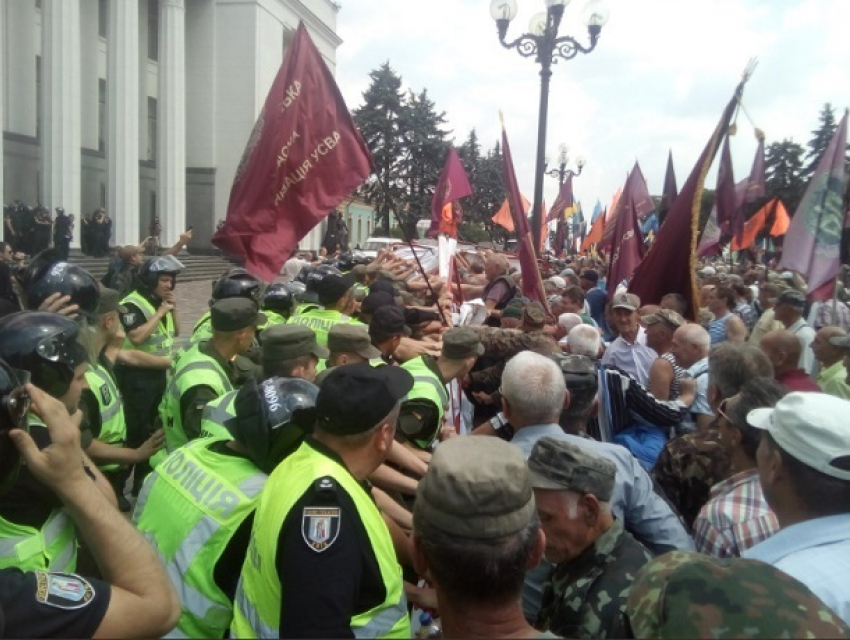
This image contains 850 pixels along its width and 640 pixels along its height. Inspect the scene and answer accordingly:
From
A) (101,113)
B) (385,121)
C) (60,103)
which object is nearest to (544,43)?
(60,103)

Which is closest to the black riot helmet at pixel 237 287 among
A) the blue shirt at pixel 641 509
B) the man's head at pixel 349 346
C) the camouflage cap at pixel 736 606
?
the man's head at pixel 349 346

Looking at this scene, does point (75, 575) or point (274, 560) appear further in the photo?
point (274, 560)

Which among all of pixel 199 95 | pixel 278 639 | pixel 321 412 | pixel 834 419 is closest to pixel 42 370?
pixel 321 412

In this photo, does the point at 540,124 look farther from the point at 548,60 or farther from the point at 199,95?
the point at 199,95

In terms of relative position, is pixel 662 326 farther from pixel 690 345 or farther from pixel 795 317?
pixel 795 317

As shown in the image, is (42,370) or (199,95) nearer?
(42,370)

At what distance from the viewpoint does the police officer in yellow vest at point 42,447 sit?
2373 mm

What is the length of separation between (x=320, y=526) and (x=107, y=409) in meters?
2.28

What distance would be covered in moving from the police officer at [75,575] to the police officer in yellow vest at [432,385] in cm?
203

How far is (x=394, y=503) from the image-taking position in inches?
123

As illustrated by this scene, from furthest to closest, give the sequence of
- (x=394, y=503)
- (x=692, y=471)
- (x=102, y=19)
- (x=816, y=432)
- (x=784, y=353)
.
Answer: (x=102, y=19) → (x=784, y=353) → (x=692, y=471) → (x=394, y=503) → (x=816, y=432)

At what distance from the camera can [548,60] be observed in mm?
12305

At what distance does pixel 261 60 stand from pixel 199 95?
3.50 m

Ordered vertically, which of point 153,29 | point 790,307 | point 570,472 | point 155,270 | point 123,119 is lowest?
point 570,472
